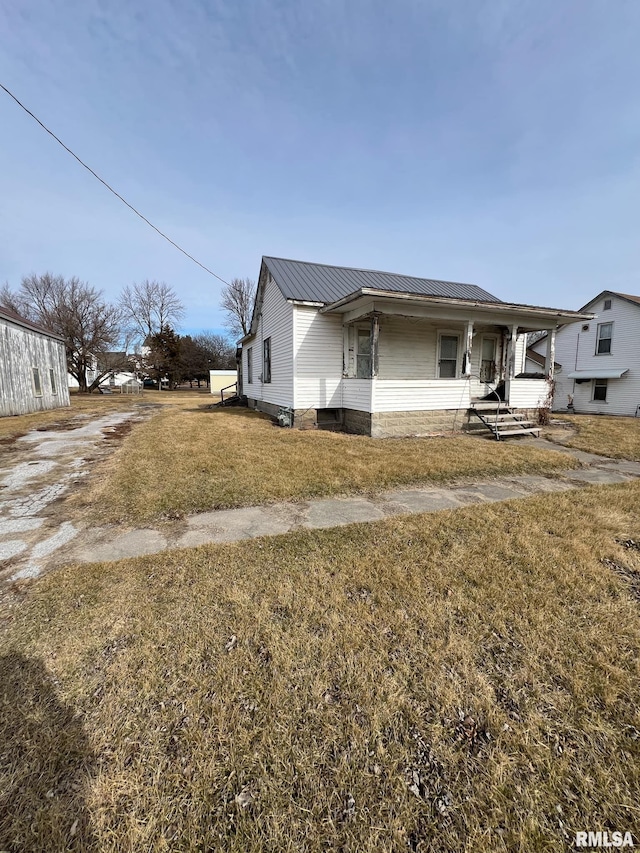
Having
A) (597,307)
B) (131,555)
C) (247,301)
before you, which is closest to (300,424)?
(131,555)

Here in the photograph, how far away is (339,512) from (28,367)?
17.5 m

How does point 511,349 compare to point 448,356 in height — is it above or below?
above

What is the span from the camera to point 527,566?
9.15ft

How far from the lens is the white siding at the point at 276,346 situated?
10242 millimetres

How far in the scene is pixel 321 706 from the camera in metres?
1.62

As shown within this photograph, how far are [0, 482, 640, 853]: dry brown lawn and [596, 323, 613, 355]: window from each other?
19005mm

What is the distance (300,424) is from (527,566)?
7.73 m

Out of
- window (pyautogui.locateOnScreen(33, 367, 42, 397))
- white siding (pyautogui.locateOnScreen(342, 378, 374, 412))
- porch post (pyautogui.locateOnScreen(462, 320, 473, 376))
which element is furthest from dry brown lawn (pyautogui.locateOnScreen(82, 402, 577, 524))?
window (pyautogui.locateOnScreen(33, 367, 42, 397))

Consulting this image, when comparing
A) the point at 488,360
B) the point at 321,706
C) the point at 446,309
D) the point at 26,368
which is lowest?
the point at 321,706

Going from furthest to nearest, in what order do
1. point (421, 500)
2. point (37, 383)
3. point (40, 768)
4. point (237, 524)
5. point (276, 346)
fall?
point (37, 383), point (276, 346), point (421, 500), point (237, 524), point (40, 768)

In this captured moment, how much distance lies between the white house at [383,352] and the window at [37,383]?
1141 centimetres

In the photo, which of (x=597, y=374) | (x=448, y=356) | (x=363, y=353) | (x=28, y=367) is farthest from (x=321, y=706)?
(x=597, y=374)

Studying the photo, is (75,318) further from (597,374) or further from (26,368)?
(597,374)

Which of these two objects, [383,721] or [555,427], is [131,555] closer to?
[383,721]
